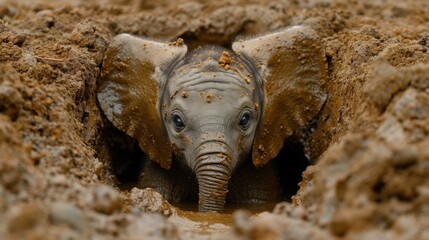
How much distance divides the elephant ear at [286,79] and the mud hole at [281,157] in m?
0.13

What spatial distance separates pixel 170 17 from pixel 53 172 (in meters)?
3.93

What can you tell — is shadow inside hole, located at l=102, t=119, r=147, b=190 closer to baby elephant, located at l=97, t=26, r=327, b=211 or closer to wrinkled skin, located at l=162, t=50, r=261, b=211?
baby elephant, located at l=97, t=26, r=327, b=211

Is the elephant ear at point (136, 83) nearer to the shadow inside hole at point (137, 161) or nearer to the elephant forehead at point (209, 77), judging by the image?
the elephant forehead at point (209, 77)

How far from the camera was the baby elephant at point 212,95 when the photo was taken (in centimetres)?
691

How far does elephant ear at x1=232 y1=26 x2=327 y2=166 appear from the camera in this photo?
7.32 meters

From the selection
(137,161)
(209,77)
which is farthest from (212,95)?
(137,161)

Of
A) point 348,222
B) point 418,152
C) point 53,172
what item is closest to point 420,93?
point 418,152

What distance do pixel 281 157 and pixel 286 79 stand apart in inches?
42.3

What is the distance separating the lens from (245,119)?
22.9 ft

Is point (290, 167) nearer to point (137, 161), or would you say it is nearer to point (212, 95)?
point (137, 161)

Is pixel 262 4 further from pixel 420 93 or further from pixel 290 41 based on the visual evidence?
pixel 420 93

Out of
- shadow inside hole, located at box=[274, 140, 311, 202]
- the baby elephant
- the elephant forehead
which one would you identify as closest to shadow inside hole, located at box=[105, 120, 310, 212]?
shadow inside hole, located at box=[274, 140, 311, 202]

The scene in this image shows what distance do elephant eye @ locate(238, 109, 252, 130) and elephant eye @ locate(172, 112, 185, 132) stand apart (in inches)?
17.9

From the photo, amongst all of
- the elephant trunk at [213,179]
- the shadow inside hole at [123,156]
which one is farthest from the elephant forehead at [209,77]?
the shadow inside hole at [123,156]
